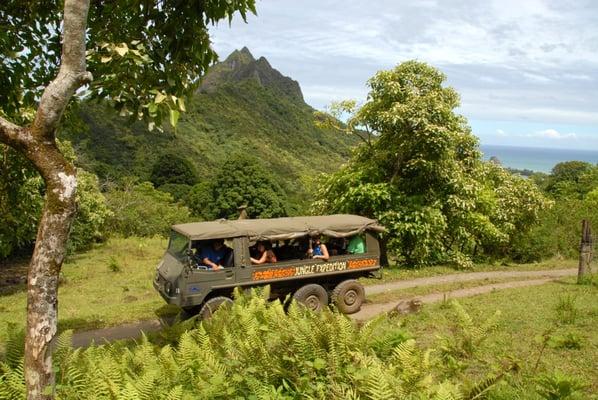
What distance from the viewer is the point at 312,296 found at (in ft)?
38.3

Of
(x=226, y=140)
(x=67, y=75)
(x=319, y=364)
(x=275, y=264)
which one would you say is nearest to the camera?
(x=67, y=75)

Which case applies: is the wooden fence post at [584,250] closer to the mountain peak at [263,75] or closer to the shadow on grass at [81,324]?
the shadow on grass at [81,324]

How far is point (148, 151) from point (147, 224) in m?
50.6

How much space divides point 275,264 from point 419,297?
5.13 m

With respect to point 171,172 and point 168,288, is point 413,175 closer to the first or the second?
point 168,288

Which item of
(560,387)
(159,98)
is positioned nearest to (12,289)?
(159,98)

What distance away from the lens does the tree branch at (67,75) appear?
3961 millimetres

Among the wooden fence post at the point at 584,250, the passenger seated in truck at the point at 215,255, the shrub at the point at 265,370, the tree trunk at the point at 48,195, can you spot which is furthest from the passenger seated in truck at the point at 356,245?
the tree trunk at the point at 48,195

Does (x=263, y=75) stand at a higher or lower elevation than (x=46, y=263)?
higher

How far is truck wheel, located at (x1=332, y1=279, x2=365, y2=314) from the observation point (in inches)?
471

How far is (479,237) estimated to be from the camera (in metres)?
22.3

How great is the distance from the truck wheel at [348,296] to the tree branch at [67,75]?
8.94m

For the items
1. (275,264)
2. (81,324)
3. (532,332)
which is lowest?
(81,324)

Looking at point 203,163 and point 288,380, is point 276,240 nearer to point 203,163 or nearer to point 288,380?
point 288,380
